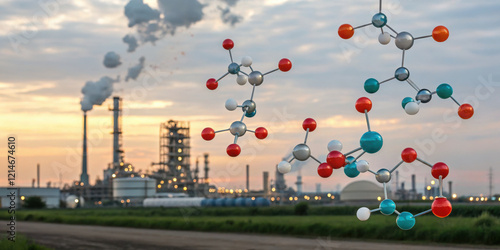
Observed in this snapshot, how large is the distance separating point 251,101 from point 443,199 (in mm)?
2262

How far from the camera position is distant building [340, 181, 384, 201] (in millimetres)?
101688

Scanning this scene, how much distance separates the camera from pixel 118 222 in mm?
63875

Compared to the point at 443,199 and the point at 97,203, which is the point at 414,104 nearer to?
the point at 443,199

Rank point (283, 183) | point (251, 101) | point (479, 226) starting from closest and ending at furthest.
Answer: point (251, 101), point (479, 226), point (283, 183)

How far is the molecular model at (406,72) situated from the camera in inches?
202

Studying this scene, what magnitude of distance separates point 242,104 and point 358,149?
1487 mm

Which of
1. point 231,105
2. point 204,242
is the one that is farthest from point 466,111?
point 204,242

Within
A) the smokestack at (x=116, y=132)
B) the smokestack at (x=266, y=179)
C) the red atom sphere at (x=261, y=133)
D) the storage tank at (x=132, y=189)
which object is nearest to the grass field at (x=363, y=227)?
the red atom sphere at (x=261, y=133)

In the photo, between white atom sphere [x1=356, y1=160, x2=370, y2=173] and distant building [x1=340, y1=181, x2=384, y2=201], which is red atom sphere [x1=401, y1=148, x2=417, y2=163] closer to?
white atom sphere [x1=356, y1=160, x2=370, y2=173]

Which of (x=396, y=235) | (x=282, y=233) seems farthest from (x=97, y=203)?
(x=396, y=235)

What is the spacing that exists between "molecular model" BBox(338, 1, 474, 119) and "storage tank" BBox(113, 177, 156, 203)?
114 m

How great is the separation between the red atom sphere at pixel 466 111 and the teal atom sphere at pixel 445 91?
16cm

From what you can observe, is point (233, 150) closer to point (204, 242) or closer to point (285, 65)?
point (285, 65)

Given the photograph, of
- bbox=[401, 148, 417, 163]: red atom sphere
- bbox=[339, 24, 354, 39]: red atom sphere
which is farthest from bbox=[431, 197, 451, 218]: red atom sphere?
bbox=[339, 24, 354, 39]: red atom sphere
